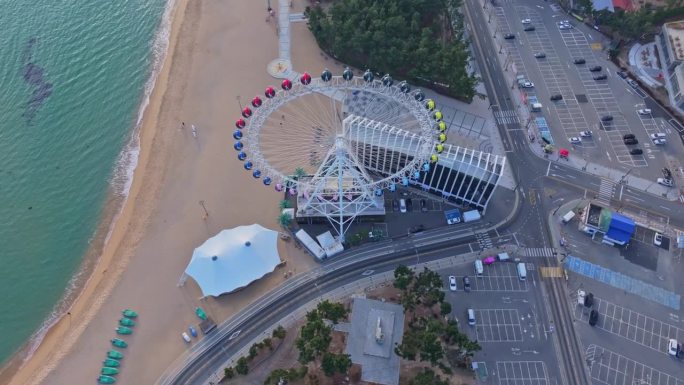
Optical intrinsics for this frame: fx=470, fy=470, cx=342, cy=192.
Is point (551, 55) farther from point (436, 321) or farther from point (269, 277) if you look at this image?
point (269, 277)

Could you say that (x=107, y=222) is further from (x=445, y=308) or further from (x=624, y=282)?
(x=624, y=282)

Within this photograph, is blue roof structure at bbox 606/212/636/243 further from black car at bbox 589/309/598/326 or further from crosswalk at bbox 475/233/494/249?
crosswalk at bbox 475/233/494/249

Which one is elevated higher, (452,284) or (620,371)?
(452,284)

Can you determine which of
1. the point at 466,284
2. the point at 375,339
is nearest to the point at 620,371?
the point at 466,284

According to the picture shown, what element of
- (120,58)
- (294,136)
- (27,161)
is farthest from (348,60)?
(27,161)

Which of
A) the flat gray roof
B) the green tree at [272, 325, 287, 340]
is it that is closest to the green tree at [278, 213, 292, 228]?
the green tree at [272, 325, 287, 340]

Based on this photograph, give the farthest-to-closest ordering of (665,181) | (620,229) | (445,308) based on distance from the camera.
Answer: (665,181)
(620,229)
(445,308)
